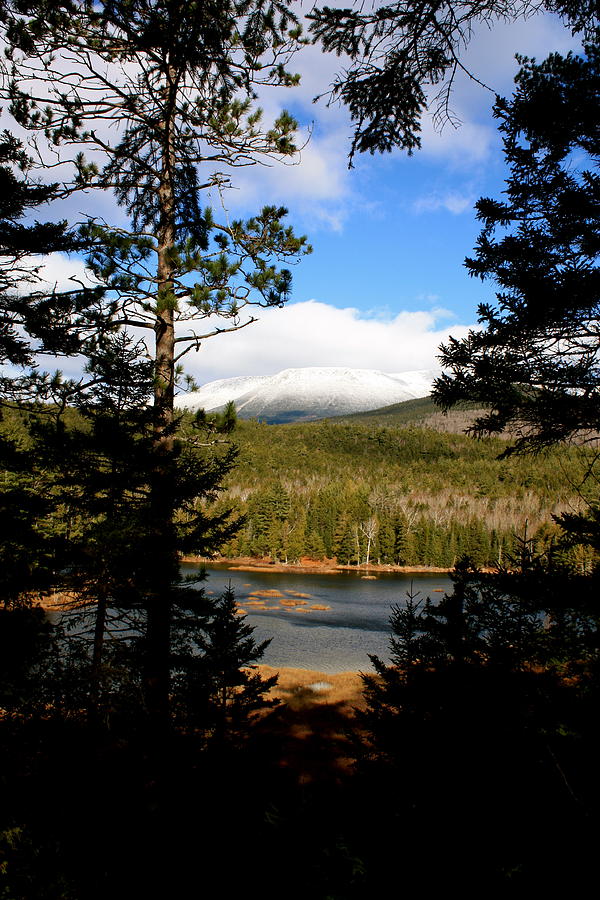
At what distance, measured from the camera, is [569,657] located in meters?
4.20

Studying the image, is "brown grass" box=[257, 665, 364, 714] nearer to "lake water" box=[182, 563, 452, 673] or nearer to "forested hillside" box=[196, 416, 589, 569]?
"lake water" box=[182, 563, 452, 673]

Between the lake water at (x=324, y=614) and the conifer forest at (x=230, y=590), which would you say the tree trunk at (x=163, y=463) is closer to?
the conifer forest at (x=230, y=590)

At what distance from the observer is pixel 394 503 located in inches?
3354

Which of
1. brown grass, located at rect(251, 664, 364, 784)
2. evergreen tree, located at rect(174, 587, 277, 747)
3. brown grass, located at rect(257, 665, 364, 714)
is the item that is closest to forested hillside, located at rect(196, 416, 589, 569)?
evergreen tree, located at rect(174, 587, 277, 747)

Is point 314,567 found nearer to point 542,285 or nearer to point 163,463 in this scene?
point 163,463

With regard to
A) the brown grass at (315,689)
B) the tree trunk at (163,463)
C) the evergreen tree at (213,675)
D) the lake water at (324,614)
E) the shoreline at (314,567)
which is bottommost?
the shoreline at (314,567)

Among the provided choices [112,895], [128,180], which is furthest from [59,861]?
[128,180]

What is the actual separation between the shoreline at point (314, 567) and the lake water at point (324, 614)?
2.11m

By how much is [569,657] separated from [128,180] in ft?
26.0

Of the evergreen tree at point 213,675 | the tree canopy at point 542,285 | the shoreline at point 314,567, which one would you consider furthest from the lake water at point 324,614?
the tree canopy at point 542,285

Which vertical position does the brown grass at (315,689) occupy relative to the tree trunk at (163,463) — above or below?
below

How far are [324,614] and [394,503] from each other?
53272 mm

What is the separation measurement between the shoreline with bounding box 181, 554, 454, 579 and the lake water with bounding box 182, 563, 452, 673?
2114mm

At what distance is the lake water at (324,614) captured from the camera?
23.5m
